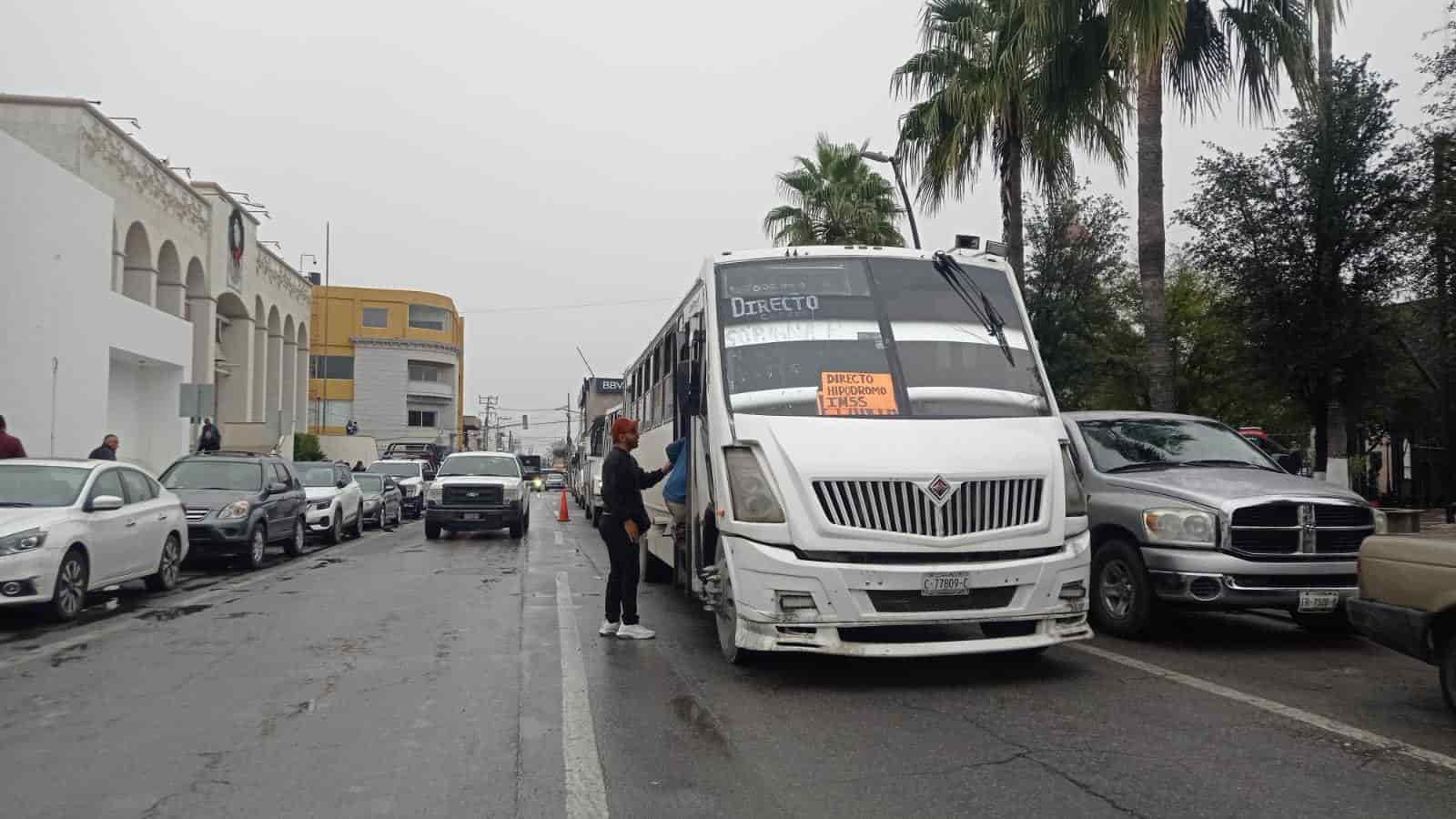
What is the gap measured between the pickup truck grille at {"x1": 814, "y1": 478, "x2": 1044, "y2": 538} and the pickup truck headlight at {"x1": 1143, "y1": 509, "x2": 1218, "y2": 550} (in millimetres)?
2295

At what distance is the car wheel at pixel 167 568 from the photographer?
11.8 metres

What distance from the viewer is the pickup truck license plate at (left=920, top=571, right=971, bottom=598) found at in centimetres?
630

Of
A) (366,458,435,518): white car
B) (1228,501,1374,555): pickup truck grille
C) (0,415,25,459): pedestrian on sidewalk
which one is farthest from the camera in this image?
(366,458,435,518): white car

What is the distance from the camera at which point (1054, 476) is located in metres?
6.77

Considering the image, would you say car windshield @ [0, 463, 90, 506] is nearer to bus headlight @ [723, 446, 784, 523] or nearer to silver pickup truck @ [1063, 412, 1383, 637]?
bus headlight @ [723, 446, 784, 523]

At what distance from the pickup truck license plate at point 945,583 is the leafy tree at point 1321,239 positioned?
11.7 m

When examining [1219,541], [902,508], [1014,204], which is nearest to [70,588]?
[902,508]

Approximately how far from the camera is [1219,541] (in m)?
7.82

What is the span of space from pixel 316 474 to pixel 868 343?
645 inches

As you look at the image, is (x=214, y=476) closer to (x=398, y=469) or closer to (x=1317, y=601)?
(x=1317, y=601)

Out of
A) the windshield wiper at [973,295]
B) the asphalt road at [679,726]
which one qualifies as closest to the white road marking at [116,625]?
the asphalt road at [679,726]

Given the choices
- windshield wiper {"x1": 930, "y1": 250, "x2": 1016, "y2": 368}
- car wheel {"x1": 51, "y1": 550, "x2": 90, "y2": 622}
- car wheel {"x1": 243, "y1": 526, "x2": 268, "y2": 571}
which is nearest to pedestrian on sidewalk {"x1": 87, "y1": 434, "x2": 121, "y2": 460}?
car wheel {"x1": 243, "y1": 526, "x2": 268, "y2": 571}

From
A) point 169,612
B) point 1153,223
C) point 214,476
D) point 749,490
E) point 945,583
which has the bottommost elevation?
point 169,612

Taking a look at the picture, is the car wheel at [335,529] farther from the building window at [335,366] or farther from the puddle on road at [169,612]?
the building window at [335,366]
